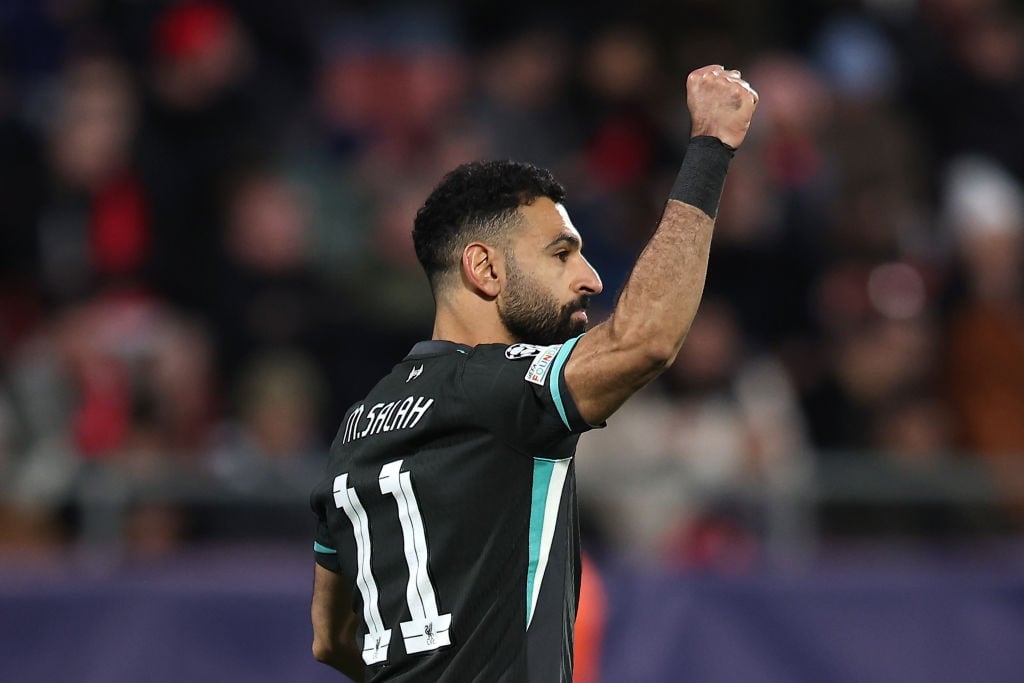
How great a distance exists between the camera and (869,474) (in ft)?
27.6

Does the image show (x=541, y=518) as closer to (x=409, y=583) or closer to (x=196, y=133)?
(x=409, y=583)

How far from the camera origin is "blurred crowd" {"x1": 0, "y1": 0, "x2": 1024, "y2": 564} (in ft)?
28.2

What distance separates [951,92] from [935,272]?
199 cm

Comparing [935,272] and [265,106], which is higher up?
[265,106]

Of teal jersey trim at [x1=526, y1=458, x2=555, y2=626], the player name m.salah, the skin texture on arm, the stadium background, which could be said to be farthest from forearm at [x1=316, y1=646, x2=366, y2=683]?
the stadium background

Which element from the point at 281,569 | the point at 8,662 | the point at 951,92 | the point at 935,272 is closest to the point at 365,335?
the point at 281,569

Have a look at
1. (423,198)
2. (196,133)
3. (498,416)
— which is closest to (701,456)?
(423,198)

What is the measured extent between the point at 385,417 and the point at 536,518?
0.47 metres

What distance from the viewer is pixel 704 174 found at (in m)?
3.71

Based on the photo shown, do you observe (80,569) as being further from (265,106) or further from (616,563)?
(265,106)

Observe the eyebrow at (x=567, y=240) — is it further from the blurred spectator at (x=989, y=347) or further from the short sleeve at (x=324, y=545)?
Answer: the blurred spectator at (x=989, y=347)

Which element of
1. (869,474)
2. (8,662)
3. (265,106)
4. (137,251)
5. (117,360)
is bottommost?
(8,662)

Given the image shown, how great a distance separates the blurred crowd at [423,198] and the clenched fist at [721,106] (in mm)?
4748

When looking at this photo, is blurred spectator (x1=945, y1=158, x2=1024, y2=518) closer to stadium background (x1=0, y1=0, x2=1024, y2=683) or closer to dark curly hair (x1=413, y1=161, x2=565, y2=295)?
stadium background (x1=0, y1=0, x2=1024, y2=683)
